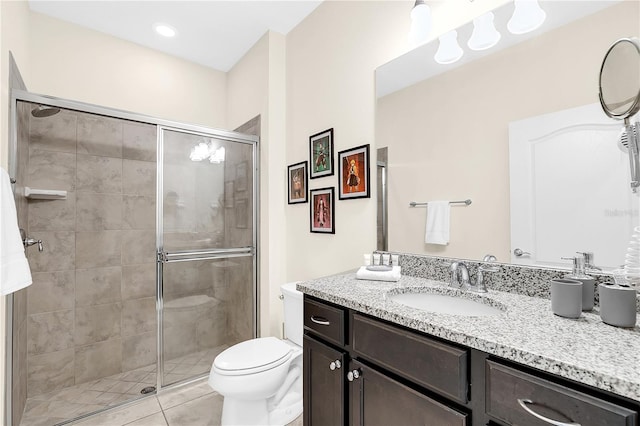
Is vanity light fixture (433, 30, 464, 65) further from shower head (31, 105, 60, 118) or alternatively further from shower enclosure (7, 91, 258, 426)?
shower head (31, 105, 60, 118)

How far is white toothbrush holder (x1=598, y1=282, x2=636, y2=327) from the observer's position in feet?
2.47

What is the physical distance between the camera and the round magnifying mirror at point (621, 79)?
840 mm

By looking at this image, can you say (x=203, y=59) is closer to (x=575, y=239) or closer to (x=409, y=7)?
(x=409, y=7)

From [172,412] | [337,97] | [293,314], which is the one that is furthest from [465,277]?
[172,412]

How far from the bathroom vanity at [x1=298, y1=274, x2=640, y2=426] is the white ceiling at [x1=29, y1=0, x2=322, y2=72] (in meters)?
2.07

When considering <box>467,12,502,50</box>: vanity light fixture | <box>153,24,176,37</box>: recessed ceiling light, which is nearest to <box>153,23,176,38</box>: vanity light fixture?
<box>153,24,176,37</box>: recessed ceiling light

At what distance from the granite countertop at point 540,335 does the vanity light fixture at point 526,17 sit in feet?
3.25

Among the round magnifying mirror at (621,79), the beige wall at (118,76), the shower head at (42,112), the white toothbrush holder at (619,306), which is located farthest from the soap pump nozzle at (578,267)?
the beige wall at (118,76)

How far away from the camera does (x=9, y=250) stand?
1194mm

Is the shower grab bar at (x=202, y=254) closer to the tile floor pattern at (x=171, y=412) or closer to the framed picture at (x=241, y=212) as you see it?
the framed picture at (x=241, y=212)

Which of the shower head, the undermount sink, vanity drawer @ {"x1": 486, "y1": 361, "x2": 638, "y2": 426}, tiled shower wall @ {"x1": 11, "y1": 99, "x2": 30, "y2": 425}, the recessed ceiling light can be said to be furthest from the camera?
the recessed ceiling light

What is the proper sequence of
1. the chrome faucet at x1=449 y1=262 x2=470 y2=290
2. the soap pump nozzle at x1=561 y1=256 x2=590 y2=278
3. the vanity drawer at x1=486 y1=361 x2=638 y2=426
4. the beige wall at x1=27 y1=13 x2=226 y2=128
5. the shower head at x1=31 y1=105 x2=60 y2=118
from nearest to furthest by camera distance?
1. the vanity drawer at x1=486 y1=361 x2=638 y2=426
2. the soap pump nozzle at x1=561 y1=256 x2=590 y2=278
3. the chrome faucet at x1=449 y1=262 x2=470 y2=290
4. the shower head at x1=31 y1=105 x2=60 y2=118
5. the beige wall at x1=27 y1=13 x2=226 y2=128

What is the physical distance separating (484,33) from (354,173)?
89 cm

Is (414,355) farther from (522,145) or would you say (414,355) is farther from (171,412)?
(171,412)
